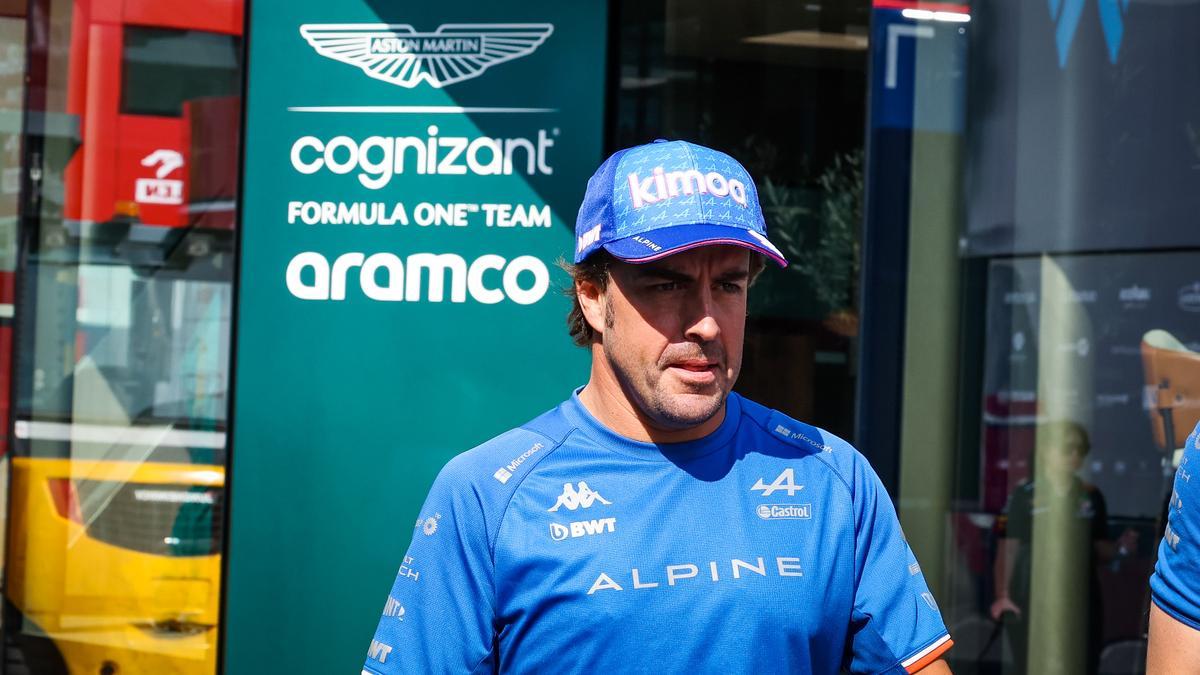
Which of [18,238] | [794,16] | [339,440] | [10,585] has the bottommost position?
[10,585]

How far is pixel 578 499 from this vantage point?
6.15ft

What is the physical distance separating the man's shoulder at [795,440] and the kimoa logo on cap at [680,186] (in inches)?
13.0

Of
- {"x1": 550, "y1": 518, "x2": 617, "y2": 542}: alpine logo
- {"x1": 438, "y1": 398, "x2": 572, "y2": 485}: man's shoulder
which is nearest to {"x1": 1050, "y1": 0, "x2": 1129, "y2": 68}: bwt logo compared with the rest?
{"x1": 438, "y1": 398, "x2": 572, "y2": 485}: man's shoulder

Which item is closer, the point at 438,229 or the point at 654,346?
the point at 654,346

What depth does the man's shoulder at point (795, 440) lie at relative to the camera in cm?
198

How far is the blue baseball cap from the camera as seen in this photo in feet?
6.10

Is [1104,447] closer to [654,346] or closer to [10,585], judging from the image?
[654,346]

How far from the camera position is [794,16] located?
4.73 m

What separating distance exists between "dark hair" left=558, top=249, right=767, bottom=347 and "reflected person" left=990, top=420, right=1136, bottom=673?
1905 millimetres

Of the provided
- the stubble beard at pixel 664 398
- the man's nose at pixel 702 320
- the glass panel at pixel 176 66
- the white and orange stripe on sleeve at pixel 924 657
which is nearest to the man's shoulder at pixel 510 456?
the stubble beard at pixel 664 398

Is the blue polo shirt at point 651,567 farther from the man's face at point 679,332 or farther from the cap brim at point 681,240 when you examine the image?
the cap brim at point 681,240

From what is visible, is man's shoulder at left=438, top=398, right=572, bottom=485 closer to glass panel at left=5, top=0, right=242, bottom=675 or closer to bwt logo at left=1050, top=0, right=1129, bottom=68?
bwt logo at left=1050, top=0, right=1129, bottom=68

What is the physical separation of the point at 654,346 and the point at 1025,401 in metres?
2.16

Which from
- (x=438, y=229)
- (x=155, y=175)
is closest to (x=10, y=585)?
(x=155, y=175)
